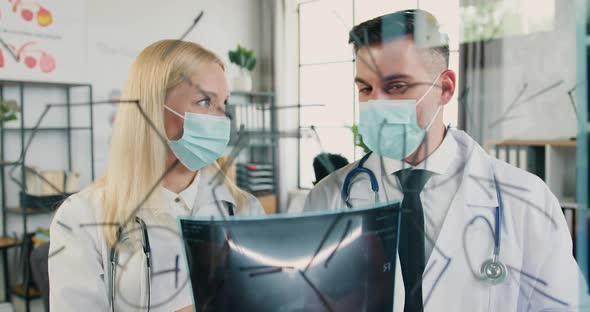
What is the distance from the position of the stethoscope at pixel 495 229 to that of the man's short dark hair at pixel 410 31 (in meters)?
0.10

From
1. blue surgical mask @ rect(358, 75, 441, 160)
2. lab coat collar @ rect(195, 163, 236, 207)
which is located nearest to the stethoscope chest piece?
blue surgical mask @ rect(358, 75, 441, 160)

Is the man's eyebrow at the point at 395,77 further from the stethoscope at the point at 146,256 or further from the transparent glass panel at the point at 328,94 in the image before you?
the stethoscope at the point at 146,256

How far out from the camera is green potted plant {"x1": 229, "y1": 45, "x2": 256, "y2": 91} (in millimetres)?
432

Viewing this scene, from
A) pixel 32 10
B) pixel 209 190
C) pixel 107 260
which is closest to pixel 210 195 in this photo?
pixel 209 190

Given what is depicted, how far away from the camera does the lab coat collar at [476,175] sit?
1.35 feet

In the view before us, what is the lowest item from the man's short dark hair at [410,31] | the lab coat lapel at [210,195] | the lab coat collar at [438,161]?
the lab coat lapel at [210,195]

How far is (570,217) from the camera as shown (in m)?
0.41

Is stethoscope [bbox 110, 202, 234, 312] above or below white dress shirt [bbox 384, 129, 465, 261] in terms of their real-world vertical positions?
below

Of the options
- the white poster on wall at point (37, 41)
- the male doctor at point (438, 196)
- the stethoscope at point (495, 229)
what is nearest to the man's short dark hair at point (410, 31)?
the male doctor at point (438, 196)

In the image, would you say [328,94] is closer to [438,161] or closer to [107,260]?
[438,161]

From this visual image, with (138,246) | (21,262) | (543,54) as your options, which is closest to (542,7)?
(543,54)

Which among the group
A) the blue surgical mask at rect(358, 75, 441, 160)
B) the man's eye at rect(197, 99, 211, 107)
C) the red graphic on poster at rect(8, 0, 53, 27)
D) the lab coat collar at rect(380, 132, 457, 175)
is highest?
the red graphic on poster at rect(8, 0, 53, 27)

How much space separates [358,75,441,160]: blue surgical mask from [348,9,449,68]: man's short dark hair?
30 millimetres

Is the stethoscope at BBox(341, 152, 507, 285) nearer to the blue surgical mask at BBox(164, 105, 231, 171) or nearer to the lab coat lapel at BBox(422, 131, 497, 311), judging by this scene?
the lab coat lapel at BBox(422, 131, 497, 311)
